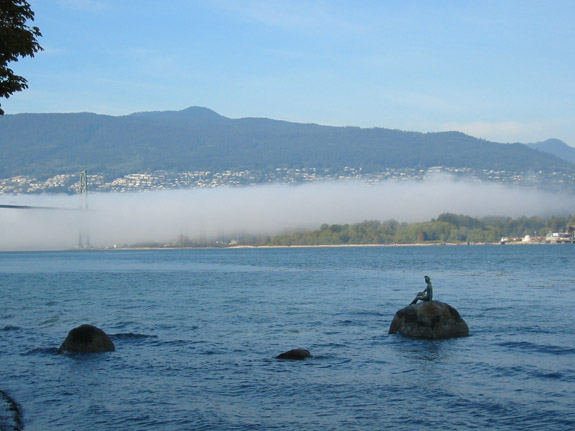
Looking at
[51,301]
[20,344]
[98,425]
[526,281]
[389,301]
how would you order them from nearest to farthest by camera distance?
1. [98,425]
2. [20,344]
3. [389,301]
4. [51,301]
5. [526,281]

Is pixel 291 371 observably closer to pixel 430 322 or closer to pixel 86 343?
pixel 430 322

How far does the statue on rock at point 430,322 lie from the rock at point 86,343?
10875mm

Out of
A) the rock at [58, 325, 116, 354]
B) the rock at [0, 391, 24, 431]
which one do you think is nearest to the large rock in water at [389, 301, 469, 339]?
the rock at [58, 325, 116, 354]

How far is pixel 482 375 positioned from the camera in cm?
1922

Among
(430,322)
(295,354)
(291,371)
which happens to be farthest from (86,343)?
(430,322)

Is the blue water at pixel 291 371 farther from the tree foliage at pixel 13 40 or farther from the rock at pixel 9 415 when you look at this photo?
the tree foliage at pixel 13 40

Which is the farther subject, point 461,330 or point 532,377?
point 461,330

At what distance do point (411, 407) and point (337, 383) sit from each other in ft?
9.57

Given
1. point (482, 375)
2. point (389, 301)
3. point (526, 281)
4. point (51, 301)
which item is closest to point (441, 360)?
point (482, 375)

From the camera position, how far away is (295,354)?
2206 cm

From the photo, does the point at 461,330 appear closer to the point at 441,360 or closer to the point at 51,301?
the point at 441,360

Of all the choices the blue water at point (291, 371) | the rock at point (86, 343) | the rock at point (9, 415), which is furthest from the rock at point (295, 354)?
the rock at point (9, 415)

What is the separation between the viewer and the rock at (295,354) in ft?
72.1

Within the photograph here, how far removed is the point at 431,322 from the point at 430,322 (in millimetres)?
37
